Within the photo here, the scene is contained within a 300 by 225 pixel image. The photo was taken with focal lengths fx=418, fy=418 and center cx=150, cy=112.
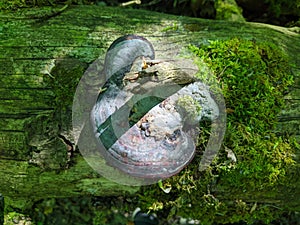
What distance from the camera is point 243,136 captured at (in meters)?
3.05

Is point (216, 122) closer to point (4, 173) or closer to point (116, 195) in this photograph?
point (116, 195)

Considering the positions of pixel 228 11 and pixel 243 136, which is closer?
pixel 243 136

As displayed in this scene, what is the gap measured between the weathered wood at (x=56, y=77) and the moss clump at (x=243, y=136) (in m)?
0.13

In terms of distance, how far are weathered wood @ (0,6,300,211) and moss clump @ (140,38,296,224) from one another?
13cm

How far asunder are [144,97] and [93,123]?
387mm

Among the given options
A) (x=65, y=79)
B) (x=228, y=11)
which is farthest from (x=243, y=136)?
(x=228, y=11)

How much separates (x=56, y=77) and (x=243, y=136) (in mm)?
1429

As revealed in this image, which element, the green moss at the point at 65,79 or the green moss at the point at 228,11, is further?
the green moss at the point at 228,11

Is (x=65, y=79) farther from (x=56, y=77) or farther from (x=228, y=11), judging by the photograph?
(x=228, y=11)

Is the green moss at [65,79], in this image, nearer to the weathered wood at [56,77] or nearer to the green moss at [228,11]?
the weathered wood at [56,77]

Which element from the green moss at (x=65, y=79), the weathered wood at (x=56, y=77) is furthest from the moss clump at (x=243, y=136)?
the green moss at (x=65, y=79)

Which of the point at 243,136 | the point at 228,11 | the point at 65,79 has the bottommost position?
the point at 243,136

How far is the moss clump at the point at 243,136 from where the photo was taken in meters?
3.06

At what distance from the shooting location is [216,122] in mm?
2992
